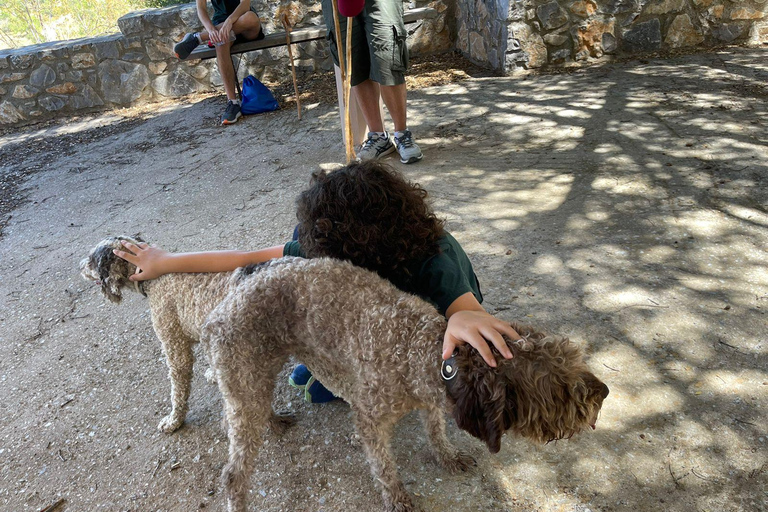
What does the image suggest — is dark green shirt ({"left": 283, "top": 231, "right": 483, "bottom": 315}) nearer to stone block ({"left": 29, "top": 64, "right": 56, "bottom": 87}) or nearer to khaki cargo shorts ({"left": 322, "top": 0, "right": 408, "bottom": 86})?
khaki cargo shorts ({"left": 322, "top": 0, "right": 408, "bottom": 86})

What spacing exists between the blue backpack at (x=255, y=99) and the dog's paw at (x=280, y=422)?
5073 mm

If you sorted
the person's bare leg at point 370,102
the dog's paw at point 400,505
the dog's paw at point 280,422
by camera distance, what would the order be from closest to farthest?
the dog's paw at point 400,505
the dog's paw at point 280,422
the person's bare leg at point 370,102

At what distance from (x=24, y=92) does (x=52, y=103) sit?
1.23 feet

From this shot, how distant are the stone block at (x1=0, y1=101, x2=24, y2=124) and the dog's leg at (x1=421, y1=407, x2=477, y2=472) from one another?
8.41 metres

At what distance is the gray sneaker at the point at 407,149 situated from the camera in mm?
4520

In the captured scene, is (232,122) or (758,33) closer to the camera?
(758,33)

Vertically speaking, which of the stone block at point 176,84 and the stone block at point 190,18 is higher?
the stone block at point 190,18

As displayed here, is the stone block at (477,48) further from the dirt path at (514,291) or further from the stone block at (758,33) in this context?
the stone block at (758,33)

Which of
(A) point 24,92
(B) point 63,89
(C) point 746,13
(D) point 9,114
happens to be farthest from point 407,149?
(D) point 9,114

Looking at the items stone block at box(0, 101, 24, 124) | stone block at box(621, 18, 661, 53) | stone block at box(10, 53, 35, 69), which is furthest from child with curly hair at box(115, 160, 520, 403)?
stone block at box(0, 101, 24, 124)

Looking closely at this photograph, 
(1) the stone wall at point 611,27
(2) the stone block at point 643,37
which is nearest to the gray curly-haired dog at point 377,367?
(1) the stone wall at point 611,27

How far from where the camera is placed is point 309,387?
2.45 meters

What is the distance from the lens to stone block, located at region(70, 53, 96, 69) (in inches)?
293

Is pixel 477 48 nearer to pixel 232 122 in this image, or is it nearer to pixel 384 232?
pixel 232 122
